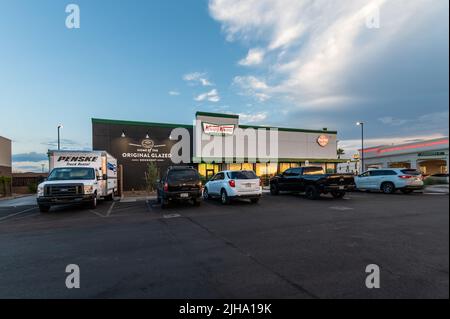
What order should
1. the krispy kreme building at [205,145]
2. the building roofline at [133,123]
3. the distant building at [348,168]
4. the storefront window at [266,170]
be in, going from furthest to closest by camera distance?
1. the distant building at [348,168]
2. the storefront window at [266,170]
3. the krispy kreme building at [205,145]
4. the building roofline at [133,123]

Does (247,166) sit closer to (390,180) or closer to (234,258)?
(390,180)

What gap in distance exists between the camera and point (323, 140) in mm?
31953

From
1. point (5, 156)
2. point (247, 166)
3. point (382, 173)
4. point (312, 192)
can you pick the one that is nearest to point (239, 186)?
point (312, 192)

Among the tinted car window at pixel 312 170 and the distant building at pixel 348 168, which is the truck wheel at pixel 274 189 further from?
the distant building at pixel 348 168

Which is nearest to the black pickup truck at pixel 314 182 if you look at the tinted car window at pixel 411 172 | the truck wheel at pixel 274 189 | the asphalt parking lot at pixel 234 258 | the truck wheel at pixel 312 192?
the truck wheel at pixel 312 192

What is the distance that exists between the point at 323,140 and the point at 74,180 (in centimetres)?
2879

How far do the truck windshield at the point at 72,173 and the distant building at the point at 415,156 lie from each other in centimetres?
1301

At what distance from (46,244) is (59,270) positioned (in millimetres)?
2293

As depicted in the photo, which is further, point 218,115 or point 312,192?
point 218,115

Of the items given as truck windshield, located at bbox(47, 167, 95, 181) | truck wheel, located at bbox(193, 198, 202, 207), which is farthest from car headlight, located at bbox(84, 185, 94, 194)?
truck wheel, located at bbox(193, 198, 202, 207)

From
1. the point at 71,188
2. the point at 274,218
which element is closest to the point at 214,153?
the point at 71,188

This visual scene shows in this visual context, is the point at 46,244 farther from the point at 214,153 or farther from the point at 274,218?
the point at 214,153

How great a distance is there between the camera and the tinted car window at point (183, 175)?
11812 mm
